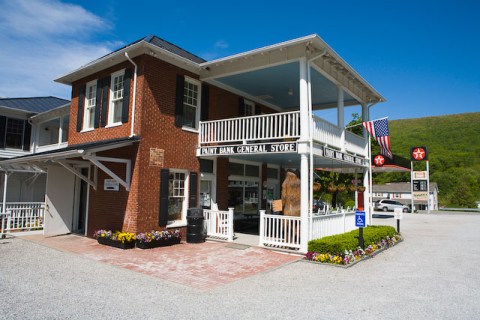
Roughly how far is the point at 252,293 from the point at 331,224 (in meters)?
6.15

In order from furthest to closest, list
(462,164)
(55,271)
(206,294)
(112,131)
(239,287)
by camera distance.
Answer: (462,164) → (112,131) → (55,271) → (239,287) → (206,294)

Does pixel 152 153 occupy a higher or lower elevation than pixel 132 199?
higher

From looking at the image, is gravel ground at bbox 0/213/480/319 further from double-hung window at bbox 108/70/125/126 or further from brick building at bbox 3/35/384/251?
double-hung window at bbox 108/70/125/126

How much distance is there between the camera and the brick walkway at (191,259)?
Answer: 301 inches

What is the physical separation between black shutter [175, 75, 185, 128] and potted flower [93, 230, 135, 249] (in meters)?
4.05

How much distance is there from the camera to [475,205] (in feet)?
168

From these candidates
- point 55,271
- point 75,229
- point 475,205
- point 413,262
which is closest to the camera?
point 55,271

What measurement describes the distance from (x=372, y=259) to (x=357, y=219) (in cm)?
122

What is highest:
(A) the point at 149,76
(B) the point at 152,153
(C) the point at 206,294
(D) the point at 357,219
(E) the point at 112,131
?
(A) the point at 149,76

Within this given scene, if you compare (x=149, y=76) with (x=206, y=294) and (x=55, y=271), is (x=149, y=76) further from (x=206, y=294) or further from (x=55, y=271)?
(x=206, y=294)

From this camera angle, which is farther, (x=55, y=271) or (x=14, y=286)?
(x=55, y=271)

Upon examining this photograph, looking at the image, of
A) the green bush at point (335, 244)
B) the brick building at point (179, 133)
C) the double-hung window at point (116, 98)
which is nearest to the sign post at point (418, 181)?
the brick building at point (179, 133)

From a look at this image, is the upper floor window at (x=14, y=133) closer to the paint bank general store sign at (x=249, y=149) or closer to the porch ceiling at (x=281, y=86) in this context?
the paint bank general store sign at (x=249, y=149)

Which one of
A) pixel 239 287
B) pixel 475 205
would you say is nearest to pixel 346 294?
pixel 239 287
